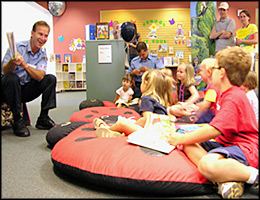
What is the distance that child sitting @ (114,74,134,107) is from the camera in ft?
10.2

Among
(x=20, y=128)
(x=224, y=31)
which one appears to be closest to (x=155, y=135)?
(x=20, y=128)

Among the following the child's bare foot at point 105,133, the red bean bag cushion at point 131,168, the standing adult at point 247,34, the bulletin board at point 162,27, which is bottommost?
the red bean bag cushion at point 131,168

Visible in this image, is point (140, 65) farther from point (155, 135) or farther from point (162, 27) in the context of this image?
point (162, 27)

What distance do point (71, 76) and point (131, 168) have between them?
21.5 ft

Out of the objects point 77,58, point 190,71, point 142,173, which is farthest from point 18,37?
point 142,173

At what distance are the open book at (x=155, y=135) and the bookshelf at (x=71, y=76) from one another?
19.6ft

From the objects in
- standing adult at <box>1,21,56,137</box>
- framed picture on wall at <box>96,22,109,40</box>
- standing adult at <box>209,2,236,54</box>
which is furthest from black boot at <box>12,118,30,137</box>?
standing adult at <box>209,2,236,54</box>

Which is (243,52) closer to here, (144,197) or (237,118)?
(237,118)

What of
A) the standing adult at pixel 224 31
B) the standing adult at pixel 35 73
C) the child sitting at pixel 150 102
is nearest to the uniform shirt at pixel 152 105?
the child sitting at pixel 150 102

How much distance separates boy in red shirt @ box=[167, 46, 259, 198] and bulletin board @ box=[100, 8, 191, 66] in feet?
20.3

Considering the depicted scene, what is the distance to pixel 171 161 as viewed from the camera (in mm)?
1126

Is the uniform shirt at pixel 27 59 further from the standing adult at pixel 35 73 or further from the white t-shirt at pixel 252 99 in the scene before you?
the white t-shirt at pixel 252 99

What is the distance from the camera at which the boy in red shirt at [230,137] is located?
999mm

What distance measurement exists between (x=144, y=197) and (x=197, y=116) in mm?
799
